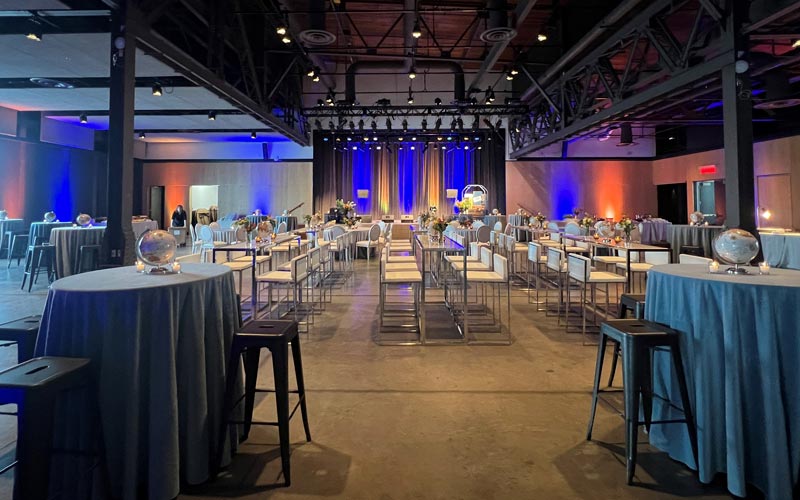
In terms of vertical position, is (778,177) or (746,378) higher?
(778,177)

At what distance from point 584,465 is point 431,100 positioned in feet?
50.5

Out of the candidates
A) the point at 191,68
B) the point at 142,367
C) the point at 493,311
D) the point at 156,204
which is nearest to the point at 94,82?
the point at 191,68

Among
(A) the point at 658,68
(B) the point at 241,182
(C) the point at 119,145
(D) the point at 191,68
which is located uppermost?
(B) the point at 241,182

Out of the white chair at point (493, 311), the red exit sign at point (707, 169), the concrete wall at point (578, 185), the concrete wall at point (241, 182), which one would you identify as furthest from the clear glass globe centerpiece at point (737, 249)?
the concrete wall at point (241, 182)

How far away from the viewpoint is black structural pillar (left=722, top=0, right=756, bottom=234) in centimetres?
430

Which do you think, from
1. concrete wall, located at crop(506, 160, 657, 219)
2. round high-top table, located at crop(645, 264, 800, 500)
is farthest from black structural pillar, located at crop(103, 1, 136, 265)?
concrete wall, located at crop(506, 160, 657, 219)

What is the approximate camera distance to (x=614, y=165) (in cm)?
1631

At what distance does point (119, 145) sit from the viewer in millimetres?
4543

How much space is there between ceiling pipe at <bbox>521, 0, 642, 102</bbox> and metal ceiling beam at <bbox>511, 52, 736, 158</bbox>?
117 centimetres

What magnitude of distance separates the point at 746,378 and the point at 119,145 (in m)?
5.61

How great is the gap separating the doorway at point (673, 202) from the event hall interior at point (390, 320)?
3.32 meters

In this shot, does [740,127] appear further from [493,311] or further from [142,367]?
[142,367]

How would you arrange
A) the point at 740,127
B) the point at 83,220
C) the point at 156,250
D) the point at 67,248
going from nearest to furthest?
the point at 156,250
the point at 740,127
the point at 67,248
the point at 83,220

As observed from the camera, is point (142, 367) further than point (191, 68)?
No
